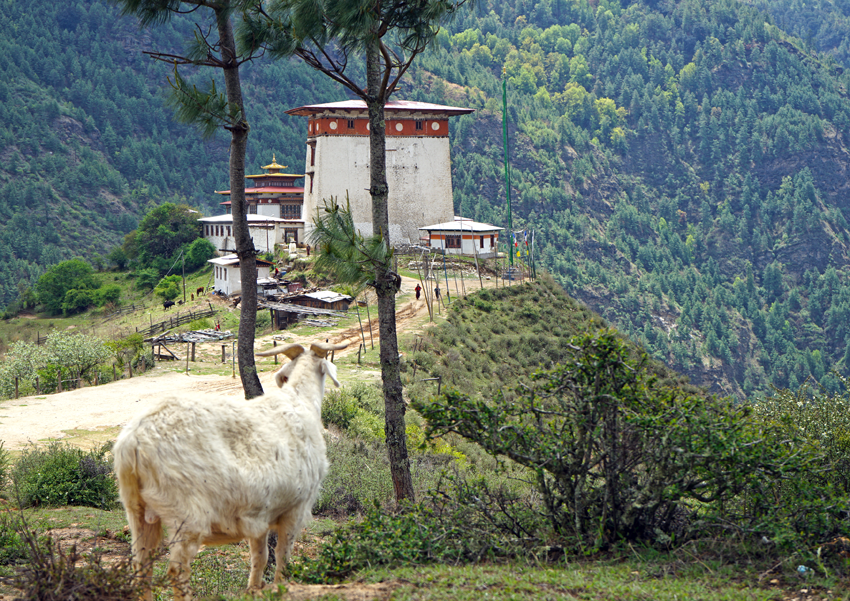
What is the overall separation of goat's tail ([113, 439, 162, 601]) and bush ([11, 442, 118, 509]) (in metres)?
6.33

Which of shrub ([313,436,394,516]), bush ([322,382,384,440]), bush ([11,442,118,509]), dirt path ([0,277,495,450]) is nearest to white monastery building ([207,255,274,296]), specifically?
dirt path ([0,277,495,450])

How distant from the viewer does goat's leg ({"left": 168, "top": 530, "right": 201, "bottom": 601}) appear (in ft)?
20.9

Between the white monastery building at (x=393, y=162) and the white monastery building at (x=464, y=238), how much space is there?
418 cm

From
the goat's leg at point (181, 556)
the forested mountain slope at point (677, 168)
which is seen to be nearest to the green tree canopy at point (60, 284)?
the forested mountain slope at point (677, 168)

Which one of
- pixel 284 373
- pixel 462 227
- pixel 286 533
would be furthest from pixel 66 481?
pixel 462 227

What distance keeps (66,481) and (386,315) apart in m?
5.86

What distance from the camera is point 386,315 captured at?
36.1 ft

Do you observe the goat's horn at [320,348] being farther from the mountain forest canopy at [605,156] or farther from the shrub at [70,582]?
the mountain forest canopy at [605,156]

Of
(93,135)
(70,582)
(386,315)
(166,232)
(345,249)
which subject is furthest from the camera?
(93,135)

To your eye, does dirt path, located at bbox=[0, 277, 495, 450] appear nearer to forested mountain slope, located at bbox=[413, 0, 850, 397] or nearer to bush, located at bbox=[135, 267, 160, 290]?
bush, located at bbox=[135, 267, 160, 290]

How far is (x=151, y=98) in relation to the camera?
131m

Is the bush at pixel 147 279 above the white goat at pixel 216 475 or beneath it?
beneath

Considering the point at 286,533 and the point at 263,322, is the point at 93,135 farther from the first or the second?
the point at 286,533

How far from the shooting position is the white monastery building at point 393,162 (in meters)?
55.0
